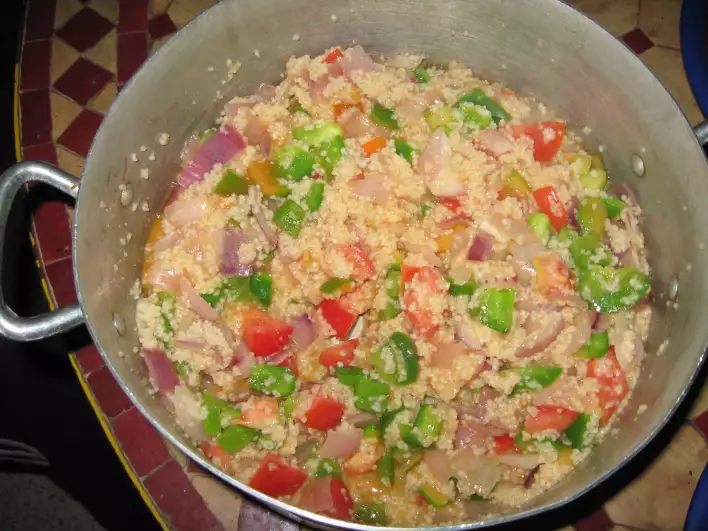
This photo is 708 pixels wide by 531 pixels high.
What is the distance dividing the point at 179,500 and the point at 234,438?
33 centimetres

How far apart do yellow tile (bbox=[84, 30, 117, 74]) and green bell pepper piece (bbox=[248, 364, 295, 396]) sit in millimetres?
1093

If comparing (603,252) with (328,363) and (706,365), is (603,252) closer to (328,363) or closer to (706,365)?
(706,365)

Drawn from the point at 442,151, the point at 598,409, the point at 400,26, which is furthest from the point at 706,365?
the point at 400,26

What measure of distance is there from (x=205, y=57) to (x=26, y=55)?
77cm

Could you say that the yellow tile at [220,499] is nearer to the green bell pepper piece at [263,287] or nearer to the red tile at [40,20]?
the green bell pepper piece at [263,287]

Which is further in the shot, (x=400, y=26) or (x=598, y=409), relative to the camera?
(x=400, y=26)

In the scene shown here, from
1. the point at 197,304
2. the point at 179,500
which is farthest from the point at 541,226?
the point at 179,500

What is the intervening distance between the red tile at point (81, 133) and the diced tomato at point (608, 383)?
151 centimetres

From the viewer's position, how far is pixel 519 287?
1503 mm

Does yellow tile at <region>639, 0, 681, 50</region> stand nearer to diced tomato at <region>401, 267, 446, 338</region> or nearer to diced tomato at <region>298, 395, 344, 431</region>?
diced tomato at <region>401, 267, 446, 338</region>

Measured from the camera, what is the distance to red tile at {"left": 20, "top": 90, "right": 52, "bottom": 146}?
185 cm

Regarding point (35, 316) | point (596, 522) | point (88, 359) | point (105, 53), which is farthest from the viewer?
point (105, 53)

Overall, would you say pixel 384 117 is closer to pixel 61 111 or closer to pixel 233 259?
pixel 233 259

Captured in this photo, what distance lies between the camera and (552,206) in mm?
1572
